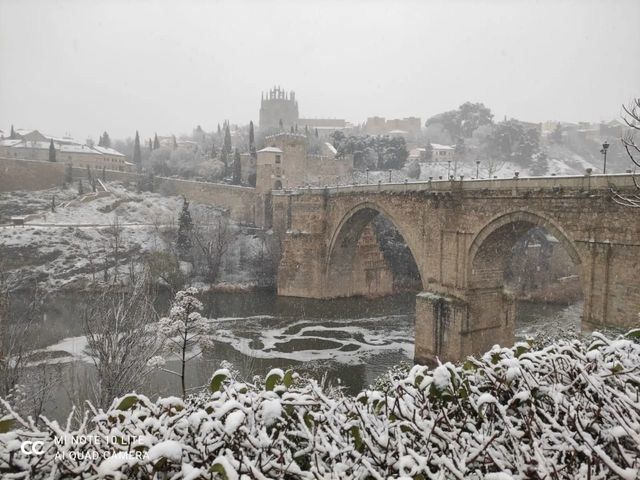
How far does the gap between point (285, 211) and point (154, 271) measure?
32.5 ft

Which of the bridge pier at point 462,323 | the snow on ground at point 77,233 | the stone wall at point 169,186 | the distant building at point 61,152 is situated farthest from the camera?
the distant building at point 61,152

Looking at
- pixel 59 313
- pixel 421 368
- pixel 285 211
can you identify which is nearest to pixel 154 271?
pixel 59 313

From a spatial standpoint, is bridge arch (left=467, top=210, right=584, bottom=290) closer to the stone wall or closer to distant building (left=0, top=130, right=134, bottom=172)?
the stone wall

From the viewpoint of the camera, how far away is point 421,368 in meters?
3.10

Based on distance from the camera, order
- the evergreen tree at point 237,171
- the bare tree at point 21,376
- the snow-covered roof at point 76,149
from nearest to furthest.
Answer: the bare tree at point 21,376, the evergreen tree at point 237,171, the snow-covered roof at point 76,149

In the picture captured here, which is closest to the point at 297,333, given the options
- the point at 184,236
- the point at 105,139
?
the point at 184,236

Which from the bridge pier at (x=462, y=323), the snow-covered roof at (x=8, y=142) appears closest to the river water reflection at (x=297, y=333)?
the bridge pier at (x=462, y=323)

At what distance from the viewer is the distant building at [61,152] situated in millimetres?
50500

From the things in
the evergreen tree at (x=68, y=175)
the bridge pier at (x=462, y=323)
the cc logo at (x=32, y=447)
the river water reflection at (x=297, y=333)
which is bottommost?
the river water reflection at (x=297, y=333)

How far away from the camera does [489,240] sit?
52.3 ft

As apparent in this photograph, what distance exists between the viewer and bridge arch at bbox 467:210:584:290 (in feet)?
47.3

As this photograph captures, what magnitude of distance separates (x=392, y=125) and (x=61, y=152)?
54.2 meters

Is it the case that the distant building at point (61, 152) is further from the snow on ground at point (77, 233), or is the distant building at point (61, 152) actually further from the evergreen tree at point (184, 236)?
the evergreen tree at point (184, 236)

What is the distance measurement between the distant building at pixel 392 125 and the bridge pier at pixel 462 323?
211ft
